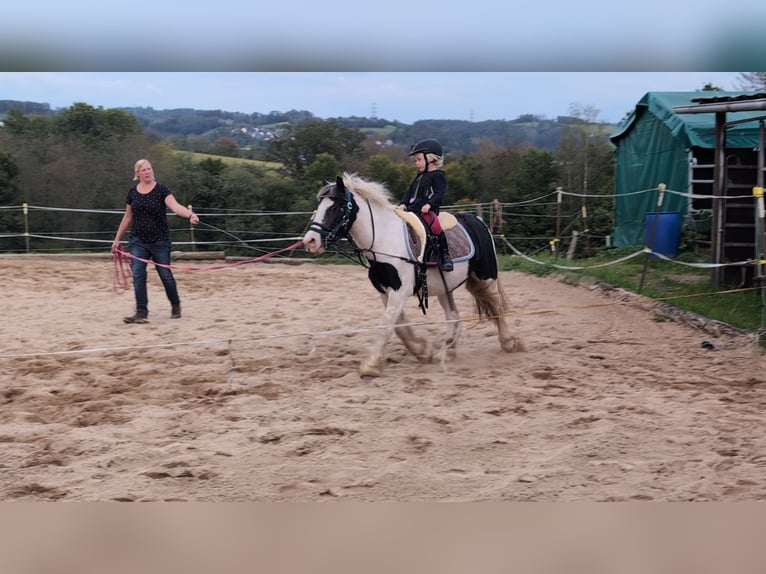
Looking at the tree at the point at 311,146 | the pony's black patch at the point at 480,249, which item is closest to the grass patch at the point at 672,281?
the pony's black patch at the point at 480,249

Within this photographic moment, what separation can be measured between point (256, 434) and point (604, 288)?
19.6ft

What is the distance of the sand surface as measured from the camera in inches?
112

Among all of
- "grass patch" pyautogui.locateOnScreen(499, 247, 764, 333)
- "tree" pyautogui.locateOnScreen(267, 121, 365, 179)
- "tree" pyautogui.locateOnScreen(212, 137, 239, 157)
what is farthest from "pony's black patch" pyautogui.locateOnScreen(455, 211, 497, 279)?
"tree" pyautogui.locateOnScreen(267, 121, 365, 179)

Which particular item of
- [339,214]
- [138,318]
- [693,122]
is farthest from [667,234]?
[138,318]

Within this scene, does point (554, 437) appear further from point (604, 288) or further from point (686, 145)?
point (686, 145)

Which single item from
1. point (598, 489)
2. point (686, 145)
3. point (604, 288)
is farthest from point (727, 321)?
point (686, 145)

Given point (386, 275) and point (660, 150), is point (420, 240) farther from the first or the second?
point (660, 150)

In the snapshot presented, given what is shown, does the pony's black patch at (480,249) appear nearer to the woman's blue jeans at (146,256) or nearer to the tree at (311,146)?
the woman's blue jeans at (146,256)

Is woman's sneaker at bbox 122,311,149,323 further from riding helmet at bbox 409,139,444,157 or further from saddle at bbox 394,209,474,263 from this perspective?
riding helmet at bbox 409,139,444,157

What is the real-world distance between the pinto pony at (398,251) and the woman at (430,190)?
0.30 feet

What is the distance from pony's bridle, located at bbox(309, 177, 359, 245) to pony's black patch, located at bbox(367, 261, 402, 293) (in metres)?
0.37

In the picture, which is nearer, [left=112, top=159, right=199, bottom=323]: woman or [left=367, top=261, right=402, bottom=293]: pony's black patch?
[left=367, top=261, right=402, bottom=293]: pony's black patch

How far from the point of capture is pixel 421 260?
4.88 metres

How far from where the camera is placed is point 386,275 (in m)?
4.82
